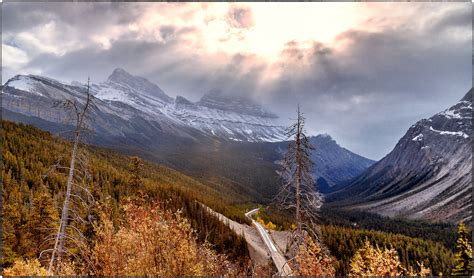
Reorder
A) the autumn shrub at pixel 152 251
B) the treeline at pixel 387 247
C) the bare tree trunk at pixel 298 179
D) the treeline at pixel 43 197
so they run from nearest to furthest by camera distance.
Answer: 1. the autumn shrub at pixel 152 251
2. the bare tree trunk at pixel 298 179
3. the treeline at pixel 43 197
4. the treeline at pixel 387 247

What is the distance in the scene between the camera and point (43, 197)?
3528cm

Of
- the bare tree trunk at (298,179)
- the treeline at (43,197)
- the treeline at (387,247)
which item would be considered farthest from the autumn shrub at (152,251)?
the treeline at (387,247)

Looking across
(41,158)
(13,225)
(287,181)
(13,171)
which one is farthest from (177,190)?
(287,181)

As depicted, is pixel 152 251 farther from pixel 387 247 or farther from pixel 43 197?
pixel 387 247

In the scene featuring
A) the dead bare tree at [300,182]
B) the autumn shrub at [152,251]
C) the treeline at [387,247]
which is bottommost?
the treeline at [387,247]

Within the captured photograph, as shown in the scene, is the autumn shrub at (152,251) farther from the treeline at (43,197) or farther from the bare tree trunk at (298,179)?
the bare tree trunk at (298,179)

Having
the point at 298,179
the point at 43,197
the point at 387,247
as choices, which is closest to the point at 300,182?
the point at 298,179

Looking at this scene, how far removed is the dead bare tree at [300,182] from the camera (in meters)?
26.6

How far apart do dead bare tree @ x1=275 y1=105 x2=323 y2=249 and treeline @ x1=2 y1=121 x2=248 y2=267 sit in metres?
5.20

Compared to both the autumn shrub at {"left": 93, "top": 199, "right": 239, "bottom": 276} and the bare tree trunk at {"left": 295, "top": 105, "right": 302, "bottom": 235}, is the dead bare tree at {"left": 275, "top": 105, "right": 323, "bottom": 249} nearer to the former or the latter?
the bare tree trunk at {"left": 295, "top": 105, "right": 302, "bottom": 235}

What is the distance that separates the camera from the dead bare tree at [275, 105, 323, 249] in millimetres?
26609

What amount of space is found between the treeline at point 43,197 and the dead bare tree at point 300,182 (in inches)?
205

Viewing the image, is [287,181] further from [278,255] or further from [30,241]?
[278,255]

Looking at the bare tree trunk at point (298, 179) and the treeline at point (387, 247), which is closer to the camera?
the bare tree trunk at point (298, 179)
